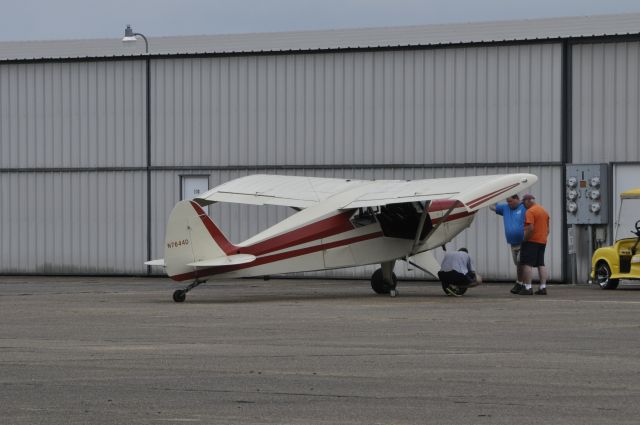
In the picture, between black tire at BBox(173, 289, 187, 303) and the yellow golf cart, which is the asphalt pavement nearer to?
black tire at BBox(173, 289, 187, 303)

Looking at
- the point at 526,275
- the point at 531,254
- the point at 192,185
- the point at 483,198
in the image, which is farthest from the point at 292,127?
the point at 483,198

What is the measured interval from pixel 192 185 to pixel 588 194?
33.6 feet

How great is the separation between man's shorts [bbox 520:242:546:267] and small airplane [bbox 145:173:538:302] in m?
1.28

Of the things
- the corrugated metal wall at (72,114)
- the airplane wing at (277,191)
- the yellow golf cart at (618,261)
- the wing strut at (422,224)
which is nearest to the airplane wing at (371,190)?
the airplane wing at (277,191)

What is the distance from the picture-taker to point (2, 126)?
36.3 metres

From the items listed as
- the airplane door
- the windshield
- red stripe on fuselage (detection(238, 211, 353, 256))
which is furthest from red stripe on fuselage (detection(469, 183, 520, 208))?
the airplane door

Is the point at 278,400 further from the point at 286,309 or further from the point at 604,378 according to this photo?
the point at 286,309

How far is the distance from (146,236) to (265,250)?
1292 centimetres

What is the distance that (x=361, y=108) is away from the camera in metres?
33.1

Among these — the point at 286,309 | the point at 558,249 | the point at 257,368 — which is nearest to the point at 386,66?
the point at 558,249

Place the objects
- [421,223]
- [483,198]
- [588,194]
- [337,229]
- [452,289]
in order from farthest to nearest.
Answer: [588,194], [421,223], [452,289], [483,198], [337,229]

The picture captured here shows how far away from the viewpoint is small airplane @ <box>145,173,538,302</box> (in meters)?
21.9

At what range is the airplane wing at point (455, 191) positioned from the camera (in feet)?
74.0

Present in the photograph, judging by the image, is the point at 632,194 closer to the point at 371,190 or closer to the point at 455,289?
the point at 455,289
